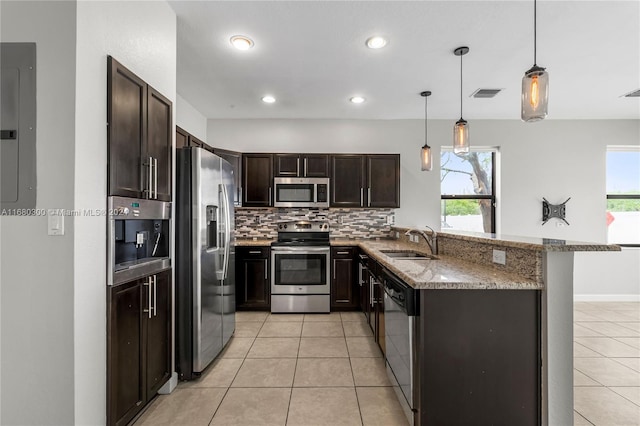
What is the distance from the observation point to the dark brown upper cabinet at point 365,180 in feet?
14.1

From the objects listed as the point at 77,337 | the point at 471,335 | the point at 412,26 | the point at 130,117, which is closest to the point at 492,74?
the point at 412,26

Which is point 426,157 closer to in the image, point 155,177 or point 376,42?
point 376,42

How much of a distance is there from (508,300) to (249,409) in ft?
5.74

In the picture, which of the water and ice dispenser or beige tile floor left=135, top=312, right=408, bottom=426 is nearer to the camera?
the water and ice dispenser

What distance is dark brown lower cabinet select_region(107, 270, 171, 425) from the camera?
5.19 ft

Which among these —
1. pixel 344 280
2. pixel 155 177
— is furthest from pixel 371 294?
pixel 155 177

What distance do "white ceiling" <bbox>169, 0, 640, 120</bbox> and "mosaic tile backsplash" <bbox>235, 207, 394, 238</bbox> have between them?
1.51 m

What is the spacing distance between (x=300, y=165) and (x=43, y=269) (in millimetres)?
3216

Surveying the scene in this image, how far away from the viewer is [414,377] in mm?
1635

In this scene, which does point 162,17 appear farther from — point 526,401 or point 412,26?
point 526,401

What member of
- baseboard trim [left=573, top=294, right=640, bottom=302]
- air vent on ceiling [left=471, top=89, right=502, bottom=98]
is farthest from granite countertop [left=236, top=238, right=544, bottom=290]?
baseboard trim [left=573, top=294, right=640, bottom=302]

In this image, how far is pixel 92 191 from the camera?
58.3 inches

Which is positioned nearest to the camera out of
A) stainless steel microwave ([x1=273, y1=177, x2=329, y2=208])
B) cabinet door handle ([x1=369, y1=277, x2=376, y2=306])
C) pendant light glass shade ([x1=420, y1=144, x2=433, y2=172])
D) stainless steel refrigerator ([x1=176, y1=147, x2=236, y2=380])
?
stainless steel refrigerator ([x1=176, y1=147, x2=236, y2=380])

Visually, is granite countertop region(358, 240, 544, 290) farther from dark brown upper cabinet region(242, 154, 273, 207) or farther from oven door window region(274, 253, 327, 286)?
dark brown upper cabinet region(242, 154, 273, 207)
